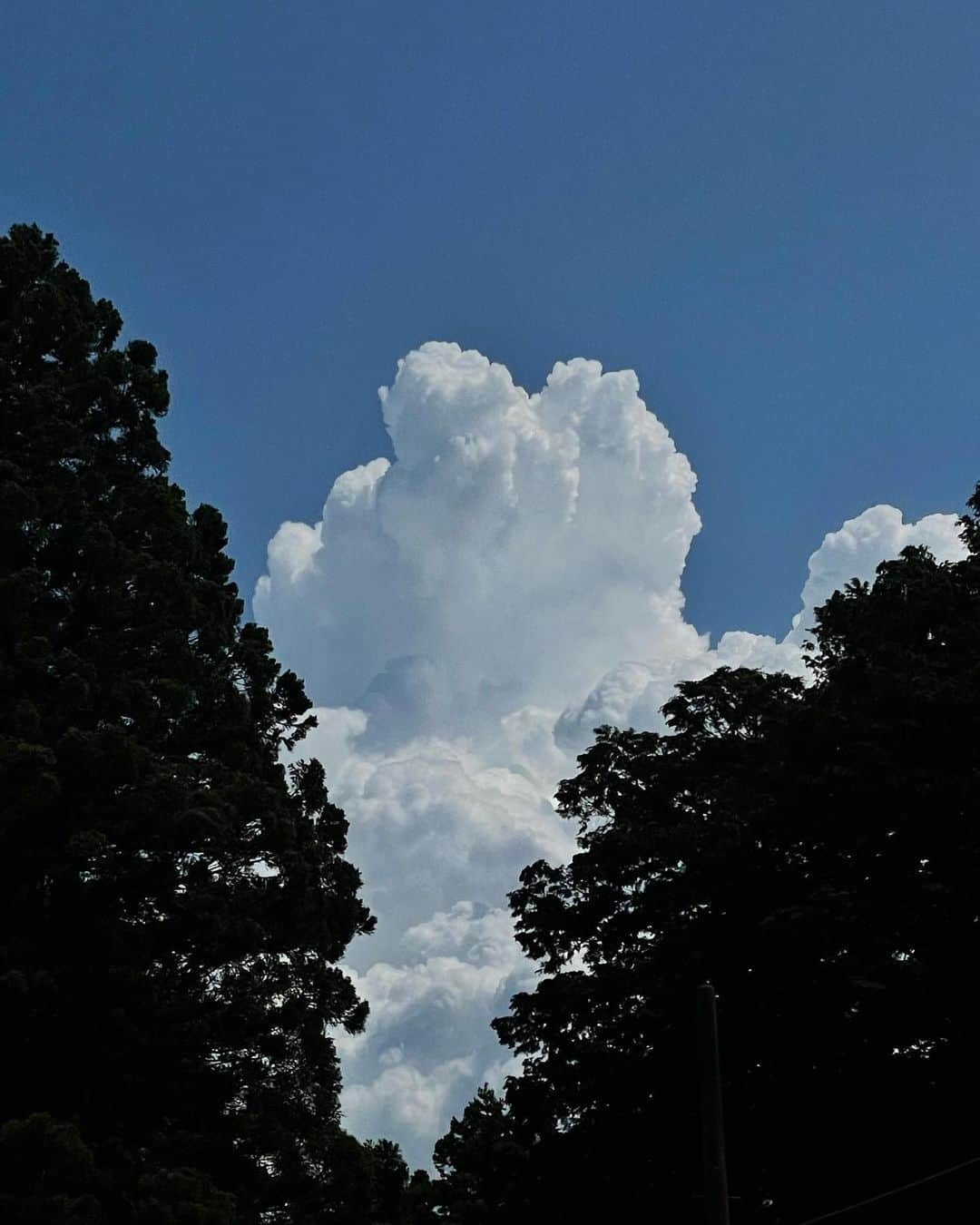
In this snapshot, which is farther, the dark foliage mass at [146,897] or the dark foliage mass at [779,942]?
the dark foliage mass at [779,942]

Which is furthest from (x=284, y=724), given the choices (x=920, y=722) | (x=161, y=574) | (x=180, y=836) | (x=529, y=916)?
(x=920, y=722)

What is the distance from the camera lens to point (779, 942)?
24312 mm

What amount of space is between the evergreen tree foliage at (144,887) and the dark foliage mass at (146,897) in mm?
35

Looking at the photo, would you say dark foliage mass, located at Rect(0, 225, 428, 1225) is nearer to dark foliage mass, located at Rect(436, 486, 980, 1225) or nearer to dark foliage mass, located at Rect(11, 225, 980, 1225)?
dark foliage mass, located at Rect(11, 225, 980, 1225)

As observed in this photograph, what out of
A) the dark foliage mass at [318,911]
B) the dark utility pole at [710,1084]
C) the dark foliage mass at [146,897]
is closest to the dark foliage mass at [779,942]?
the dark foliage mass at [318,911]

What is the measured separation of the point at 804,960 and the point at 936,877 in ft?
8.37

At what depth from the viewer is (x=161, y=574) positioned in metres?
23.0

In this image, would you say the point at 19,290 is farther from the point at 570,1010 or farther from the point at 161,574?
the point at 570,1010

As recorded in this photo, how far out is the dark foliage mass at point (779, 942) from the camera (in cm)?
2248

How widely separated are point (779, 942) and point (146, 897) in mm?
10497

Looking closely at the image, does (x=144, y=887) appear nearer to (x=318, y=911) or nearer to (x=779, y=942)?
(x=318, y=911)

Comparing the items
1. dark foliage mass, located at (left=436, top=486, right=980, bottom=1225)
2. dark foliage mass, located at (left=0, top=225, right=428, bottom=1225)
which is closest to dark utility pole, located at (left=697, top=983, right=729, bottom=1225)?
dark foliage mass, located at (left=0, top=225, right=428, bottom=1225)

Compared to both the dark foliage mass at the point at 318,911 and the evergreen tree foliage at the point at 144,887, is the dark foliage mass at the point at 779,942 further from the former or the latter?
the evergreen tree foliage at the point at 144,887

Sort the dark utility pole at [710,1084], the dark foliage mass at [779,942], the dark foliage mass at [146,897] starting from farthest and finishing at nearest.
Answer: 1. the dark foliage mass at [779,942]
2. the dark foliage mass at [146,897]
3. the dark utility pole at [710,1084]
